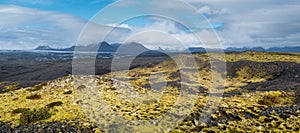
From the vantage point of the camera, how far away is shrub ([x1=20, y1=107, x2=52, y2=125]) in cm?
1492

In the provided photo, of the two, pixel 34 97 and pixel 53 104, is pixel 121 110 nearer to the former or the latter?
pixel 53 104

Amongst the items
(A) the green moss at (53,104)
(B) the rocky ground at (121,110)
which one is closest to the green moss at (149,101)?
(B) the rocky ground at (121,110)

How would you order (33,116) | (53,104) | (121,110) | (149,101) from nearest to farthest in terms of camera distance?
(33,116)
(121,110)
(149,101)
(53,104)

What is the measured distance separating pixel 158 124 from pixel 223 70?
8171 centimetres

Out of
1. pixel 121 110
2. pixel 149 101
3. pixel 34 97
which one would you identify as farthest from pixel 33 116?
pixel 149 101

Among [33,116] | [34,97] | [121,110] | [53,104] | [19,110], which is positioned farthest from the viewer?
[34,97]

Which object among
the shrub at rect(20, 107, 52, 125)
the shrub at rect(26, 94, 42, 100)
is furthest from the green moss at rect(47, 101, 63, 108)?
the shrub at rect(26, 94, 42, 100)

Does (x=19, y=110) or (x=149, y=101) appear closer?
(x=19, y=110)

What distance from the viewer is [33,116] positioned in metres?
15.2

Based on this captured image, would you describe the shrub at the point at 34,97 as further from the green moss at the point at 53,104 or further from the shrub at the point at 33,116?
the shrub at the point at 33,116

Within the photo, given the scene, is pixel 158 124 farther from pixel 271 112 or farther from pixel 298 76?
pixel 298 76

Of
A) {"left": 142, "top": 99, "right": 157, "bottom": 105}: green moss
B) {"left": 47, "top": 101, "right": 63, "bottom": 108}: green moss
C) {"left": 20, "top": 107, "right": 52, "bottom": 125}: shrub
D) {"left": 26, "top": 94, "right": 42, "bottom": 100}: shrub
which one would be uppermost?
{"left": 142, "top": 99, "right": 157, "bottom": 105}: green moss

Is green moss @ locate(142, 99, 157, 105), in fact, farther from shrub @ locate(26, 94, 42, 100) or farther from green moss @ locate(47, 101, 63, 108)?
shrub @ locate(26, 94, 42, 100)

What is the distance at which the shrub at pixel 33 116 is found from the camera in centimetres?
1492
